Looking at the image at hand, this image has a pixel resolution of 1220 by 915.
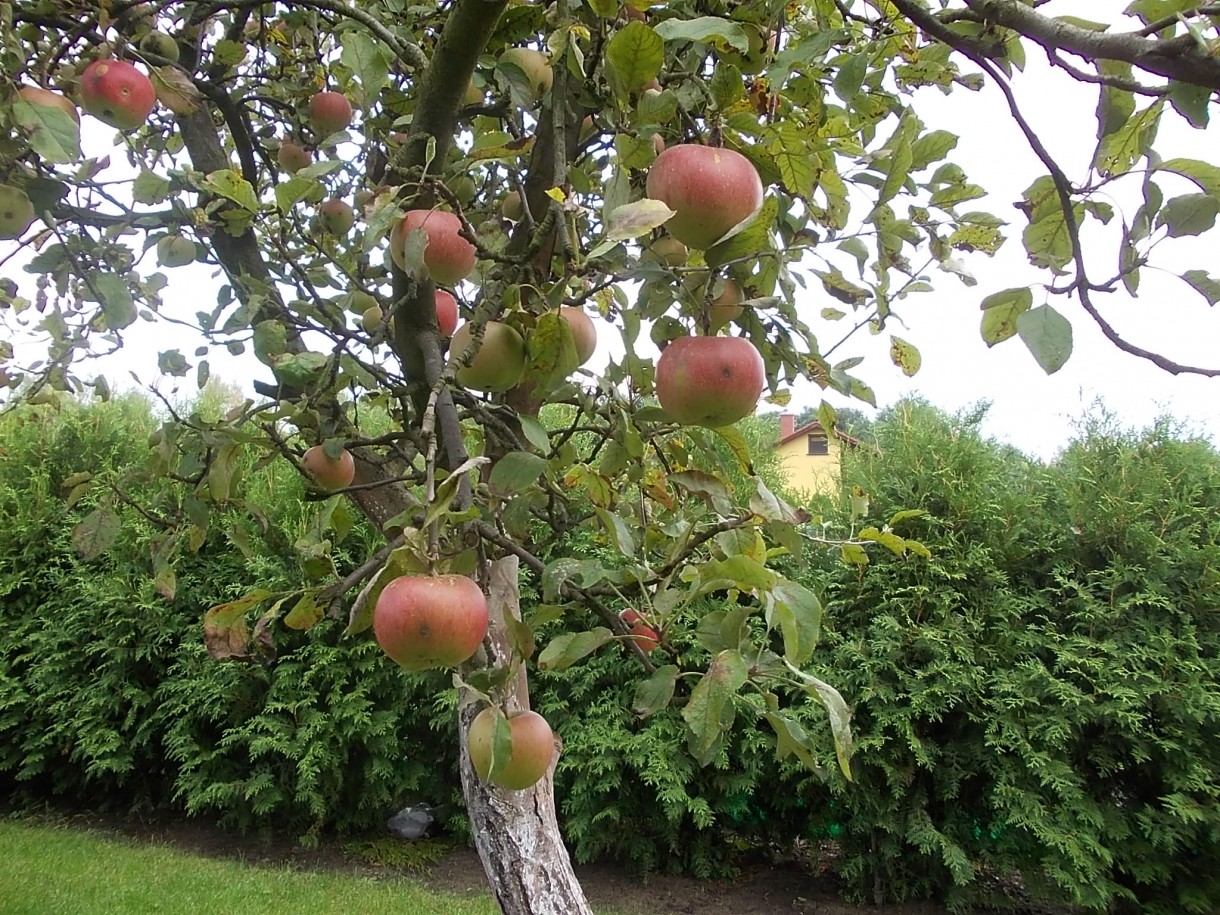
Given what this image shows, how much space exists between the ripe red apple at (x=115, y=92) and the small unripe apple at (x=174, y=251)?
0.31 metres

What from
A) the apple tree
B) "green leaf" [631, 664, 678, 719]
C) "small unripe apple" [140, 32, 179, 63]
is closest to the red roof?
the apple tree

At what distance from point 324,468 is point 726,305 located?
920 mm

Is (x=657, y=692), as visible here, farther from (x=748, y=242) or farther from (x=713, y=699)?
(x=748, y=242)

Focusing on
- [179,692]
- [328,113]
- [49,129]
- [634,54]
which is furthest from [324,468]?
[179,692]

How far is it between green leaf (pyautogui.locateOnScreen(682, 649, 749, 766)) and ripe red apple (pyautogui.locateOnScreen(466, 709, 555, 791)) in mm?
306

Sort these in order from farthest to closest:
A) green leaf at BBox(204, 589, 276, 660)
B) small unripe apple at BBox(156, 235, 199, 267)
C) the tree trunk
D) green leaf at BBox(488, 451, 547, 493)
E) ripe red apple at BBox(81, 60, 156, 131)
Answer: small unripe apple at BBox(156, 235, 199, 267), the tree trunk, ripe red apple at BBox(81, 60, 156, 131), green leaf at BBox(204, 589, 276, 660), green leaf at BBox(488, 451, 547, 493)

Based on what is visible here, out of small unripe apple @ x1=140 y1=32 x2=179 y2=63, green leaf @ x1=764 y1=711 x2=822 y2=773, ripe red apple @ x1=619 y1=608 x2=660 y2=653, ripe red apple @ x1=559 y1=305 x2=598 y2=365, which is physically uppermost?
small unripe apple @ x1=140 y1=32 x2=179 y2=63

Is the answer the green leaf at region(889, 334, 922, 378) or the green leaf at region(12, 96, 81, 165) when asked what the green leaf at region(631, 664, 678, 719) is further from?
the green leaf at region(12, 96, 81, 165)

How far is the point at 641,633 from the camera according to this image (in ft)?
4.61

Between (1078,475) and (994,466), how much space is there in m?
0.43

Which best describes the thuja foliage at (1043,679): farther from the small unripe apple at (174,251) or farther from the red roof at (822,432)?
the small unripe apple at (174,251)

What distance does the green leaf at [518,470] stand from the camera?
45.7 inches

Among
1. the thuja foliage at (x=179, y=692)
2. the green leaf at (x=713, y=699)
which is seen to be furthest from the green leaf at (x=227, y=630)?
the thuja foliage at (x=179, y=692)

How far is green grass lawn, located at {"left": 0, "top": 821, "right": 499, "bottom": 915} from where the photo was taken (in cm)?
412
